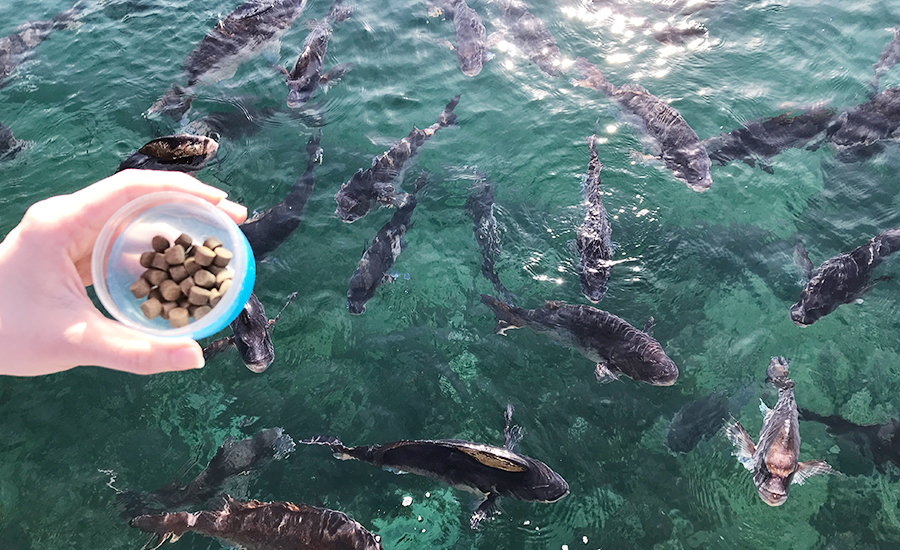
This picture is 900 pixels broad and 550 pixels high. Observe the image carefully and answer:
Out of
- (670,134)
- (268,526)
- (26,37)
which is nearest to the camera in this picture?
(268,526)

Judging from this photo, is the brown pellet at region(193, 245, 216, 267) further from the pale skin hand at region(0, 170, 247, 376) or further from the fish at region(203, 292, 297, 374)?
the fish at region(203, 292, 297, 374)

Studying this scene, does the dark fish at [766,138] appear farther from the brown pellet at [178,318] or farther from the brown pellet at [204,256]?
the brown pellet at [178,318]

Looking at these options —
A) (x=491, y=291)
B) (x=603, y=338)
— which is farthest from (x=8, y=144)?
(x=603, y=338)

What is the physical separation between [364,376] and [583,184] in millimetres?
4360

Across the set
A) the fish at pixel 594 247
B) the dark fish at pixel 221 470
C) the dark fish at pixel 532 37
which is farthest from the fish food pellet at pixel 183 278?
the dark fish at pixel 532 37

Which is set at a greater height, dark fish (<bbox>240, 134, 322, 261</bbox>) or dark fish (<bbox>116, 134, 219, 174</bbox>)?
dark fish (<bbox>116, 134, 219, 174</bbox>)

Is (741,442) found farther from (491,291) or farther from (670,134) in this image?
(670,134)

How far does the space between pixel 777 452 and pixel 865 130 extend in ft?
19.9

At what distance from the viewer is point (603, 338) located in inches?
223

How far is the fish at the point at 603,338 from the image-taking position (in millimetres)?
5520

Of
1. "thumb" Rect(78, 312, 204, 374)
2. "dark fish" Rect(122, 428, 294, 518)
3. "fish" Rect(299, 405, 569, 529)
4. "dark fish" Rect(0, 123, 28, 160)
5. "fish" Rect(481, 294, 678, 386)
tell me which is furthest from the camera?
"dark fish" Rect(0, 123, 28, 160)

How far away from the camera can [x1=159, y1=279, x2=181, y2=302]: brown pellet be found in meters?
3.24

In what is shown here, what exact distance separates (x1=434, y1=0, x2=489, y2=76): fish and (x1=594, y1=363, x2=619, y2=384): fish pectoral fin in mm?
6116

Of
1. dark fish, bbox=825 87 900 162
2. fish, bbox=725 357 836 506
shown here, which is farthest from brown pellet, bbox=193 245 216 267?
dark fish, bbox=825 87 900 162
